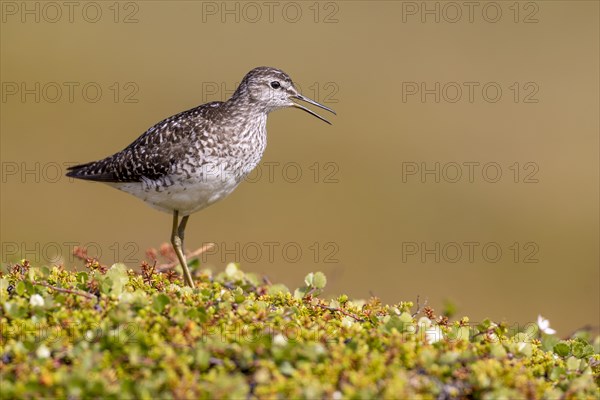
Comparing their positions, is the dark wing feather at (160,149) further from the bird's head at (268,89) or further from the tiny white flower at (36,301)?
the tiny white flower at (36,301)

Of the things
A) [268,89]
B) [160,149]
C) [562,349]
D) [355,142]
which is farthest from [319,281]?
[355,142]

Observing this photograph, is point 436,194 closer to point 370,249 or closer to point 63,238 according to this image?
point 370,249

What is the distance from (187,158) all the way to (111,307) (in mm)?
3310

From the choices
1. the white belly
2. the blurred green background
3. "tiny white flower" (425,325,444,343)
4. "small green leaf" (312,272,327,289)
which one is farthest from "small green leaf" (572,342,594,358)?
the blurred green background

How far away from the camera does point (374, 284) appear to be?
15.8 meters

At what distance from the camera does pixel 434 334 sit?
17.2 feet

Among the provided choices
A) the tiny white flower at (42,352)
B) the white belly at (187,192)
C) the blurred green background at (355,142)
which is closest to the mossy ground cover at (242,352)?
the tiny white flower at (42,352)

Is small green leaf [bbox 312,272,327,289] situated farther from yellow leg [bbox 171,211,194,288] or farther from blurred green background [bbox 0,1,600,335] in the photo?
blurred green background [bbox 0,1,600,335]

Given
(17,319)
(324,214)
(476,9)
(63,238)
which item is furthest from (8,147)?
(476,9)

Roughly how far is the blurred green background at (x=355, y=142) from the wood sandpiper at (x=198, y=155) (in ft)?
10.5

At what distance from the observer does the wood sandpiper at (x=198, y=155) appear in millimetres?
7992

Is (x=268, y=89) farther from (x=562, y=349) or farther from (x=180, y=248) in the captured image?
A: (x=562, y=349)

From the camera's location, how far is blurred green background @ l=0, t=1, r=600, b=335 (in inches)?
655

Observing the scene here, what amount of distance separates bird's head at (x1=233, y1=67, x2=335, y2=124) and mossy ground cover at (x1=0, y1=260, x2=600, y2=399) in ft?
11.9
